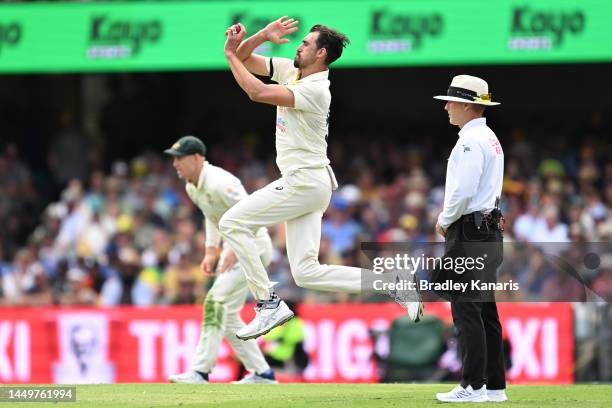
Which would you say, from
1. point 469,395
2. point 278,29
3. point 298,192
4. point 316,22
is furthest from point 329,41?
point 316,22

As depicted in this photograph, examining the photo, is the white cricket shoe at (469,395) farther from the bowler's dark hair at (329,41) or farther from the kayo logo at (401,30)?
the kayo logo at (401,30)

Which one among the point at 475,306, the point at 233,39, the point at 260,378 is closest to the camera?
the point at 475,306

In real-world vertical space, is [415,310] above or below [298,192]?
below

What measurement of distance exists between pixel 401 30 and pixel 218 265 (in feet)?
24.4

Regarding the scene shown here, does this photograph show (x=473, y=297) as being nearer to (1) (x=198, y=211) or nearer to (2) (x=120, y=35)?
(1) (x=198, y=211)

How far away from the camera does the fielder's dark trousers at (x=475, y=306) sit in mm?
8703

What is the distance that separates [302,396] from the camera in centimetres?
966

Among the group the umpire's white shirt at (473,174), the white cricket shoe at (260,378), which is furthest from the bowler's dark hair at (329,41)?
the white cricket shoe at (260,378)

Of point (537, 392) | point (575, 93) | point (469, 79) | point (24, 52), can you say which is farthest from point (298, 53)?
point (575, 93)

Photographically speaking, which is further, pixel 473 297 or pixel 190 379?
pixel 190 379

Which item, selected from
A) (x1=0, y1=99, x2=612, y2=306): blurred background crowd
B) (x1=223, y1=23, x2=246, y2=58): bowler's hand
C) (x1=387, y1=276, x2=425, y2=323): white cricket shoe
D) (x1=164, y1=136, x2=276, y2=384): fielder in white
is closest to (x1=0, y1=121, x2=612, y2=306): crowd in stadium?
(x1=0, y1=99, x2=612, y2=306): blurred background crowd

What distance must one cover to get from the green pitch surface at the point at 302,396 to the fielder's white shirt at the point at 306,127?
1720mm

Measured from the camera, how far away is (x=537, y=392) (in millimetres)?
10148

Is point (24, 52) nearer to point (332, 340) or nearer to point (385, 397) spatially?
point (332, 340)
